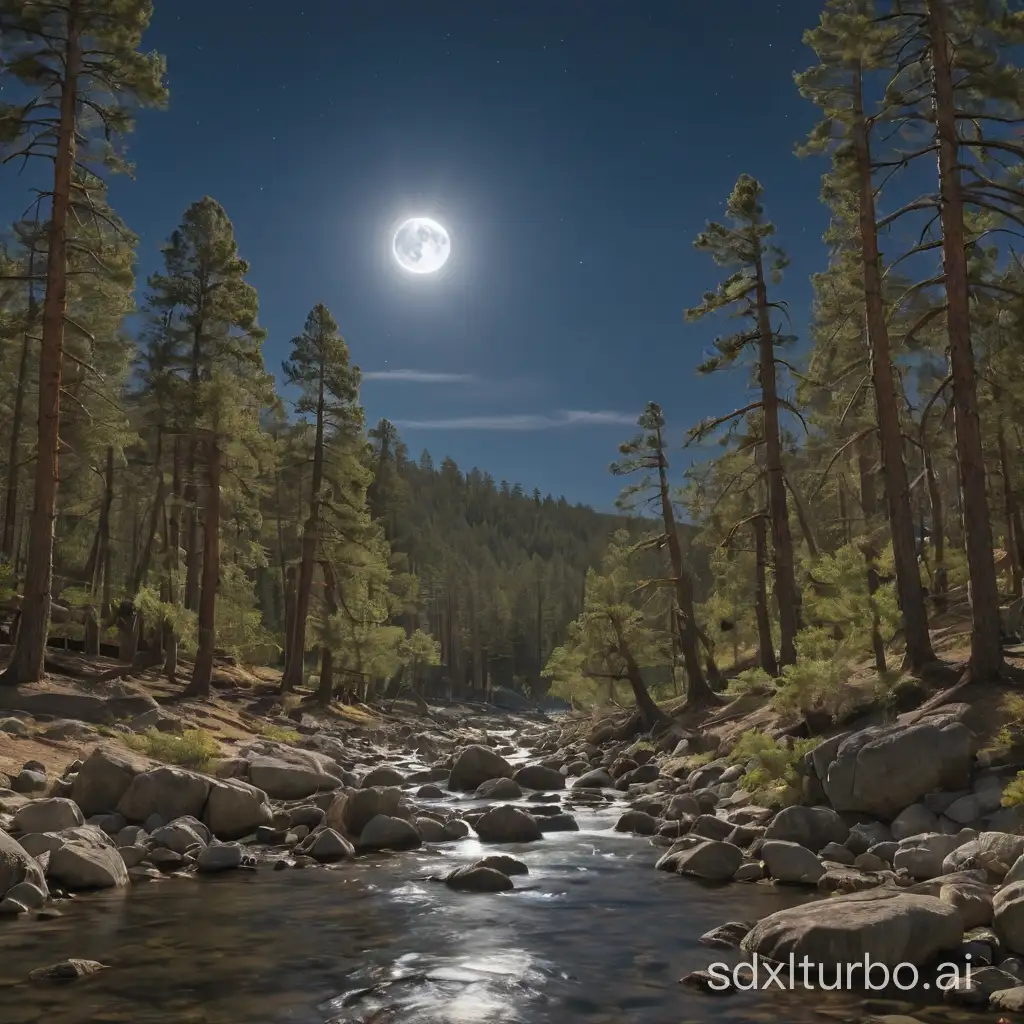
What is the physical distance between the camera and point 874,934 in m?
6.44

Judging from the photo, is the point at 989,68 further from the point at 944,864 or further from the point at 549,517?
the point at 549,517

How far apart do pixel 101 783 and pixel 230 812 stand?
1743 mm

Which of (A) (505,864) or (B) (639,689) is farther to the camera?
(B) (639,689)

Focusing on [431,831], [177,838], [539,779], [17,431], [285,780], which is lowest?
[539,779]

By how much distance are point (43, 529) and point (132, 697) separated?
14.3 ft

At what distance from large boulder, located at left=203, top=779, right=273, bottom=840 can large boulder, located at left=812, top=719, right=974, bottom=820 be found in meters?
7.94

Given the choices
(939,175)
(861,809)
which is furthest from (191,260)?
(861,809)

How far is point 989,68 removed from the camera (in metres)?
13.9

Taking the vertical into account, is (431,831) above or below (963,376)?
below

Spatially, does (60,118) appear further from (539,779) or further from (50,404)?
(539,779)

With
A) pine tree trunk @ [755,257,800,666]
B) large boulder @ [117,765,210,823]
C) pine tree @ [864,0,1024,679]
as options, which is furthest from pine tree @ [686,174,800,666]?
large boulder @ [117,765,210,823]

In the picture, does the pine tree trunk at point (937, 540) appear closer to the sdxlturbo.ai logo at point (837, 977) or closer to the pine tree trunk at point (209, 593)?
the sdxlturbo.ai logo at point (837, 977)

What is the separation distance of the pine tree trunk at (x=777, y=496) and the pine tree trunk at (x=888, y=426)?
4523 millimetres

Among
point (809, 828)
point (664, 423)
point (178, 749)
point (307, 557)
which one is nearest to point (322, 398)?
point (307, 557)
